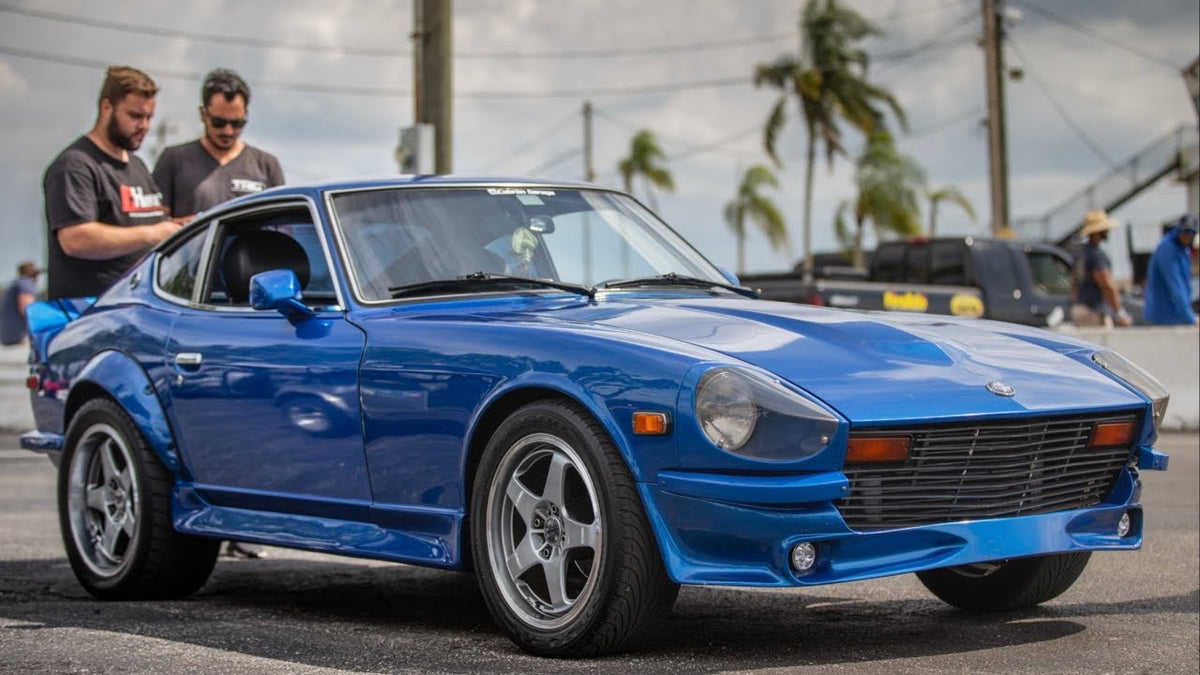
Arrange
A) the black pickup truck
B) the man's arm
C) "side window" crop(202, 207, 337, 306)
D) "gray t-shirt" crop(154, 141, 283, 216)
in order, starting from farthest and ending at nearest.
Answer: the black pickup truck → "gray t-shirt" crop(154, 141, 283, 216) → the man's arm → "side window" crop(202, 207, 337, 306)

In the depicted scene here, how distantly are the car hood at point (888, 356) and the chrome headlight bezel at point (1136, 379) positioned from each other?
7cm

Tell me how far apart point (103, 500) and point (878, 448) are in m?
3.40

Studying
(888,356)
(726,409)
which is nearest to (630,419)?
(726,409)

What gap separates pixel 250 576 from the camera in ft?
24.1

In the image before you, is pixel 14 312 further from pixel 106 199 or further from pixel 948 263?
pixel 106 199

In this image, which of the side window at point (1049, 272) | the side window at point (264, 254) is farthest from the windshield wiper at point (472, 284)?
the side window at point (1049, 272)

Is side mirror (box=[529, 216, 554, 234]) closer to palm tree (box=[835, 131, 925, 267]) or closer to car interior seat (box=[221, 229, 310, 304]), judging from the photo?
car interior seat (box=[221, 229, 310, 304])

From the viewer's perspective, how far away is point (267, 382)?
5.78m

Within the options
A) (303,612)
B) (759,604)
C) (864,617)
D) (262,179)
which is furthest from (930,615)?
(262,179)

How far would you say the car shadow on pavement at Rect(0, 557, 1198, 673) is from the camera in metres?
4.84

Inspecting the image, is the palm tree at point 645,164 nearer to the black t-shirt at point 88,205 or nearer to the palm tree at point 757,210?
the palm tree at point 757,210

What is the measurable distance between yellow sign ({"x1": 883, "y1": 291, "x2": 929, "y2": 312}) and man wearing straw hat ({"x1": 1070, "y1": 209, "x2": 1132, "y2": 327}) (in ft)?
7.99

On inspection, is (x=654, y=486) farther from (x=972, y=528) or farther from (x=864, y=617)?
(x=864, y=617)

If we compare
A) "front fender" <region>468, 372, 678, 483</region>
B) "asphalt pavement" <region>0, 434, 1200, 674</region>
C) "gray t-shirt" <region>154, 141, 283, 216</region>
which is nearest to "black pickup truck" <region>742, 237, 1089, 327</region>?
"gray t-shirt" <region>154, 141, 283, 216</region>
